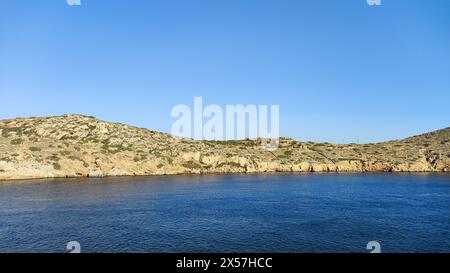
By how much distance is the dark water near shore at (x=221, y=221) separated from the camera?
50.3 metres

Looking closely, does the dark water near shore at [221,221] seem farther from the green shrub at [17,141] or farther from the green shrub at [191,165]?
the green shrub at [191,165]

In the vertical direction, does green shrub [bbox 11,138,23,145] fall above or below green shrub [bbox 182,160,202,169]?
above

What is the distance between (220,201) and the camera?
91062 millimetres

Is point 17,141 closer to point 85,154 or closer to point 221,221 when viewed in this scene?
point 85,154

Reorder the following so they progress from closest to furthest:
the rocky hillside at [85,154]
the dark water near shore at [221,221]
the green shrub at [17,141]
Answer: the dark water near shore at [221,221] → the rocky hillside at [85,154] → the green shrub at [17,141]

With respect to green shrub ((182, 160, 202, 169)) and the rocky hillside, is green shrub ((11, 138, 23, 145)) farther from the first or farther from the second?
green shrub ((182, 160, 202, 169))

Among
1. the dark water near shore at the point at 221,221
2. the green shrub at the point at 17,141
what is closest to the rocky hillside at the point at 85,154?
the green shrub at the point at 17,141

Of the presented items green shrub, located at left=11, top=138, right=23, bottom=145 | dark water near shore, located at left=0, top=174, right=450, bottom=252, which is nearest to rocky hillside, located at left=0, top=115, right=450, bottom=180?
green shrub, located at left=11, top=138, right=23, bottom=145

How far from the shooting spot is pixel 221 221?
6575 centimetres

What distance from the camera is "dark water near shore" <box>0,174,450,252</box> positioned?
5034cm

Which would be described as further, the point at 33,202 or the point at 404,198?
the point at 404,198
